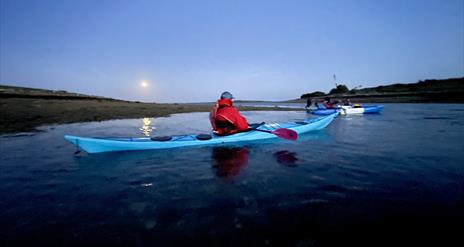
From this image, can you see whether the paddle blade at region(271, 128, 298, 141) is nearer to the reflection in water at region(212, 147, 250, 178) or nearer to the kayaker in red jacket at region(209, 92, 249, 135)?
the kayaker in red jacket at region(209, 92, 249, 135)

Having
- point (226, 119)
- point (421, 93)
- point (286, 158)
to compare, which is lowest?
point (286, 158)

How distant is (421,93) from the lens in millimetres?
58438

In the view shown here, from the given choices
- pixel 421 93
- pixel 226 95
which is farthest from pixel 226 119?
pixel 421 93

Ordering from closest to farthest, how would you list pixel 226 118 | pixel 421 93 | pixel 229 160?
1. pixel 229 160
2. pixel 226 118
3. pixel 421 93

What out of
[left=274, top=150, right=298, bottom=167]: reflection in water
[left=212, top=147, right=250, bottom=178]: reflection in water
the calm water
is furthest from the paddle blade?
[left=212, top=147, right=250, bottom=178]: reflection in water

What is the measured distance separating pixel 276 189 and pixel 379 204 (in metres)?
2.02

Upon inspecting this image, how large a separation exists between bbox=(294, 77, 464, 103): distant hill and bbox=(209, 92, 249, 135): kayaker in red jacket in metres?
54.2

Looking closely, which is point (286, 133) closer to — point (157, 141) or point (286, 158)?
point (286, 158)

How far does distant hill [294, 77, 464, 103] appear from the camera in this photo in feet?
157

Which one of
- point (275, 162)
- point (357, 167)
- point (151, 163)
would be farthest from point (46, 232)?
point (357, 167)

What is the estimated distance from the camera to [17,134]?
39.0 ft

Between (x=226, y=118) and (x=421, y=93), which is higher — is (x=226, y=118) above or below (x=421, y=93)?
below

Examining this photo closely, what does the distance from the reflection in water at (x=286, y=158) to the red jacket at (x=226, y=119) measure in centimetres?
209

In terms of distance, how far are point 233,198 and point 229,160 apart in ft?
9.97
